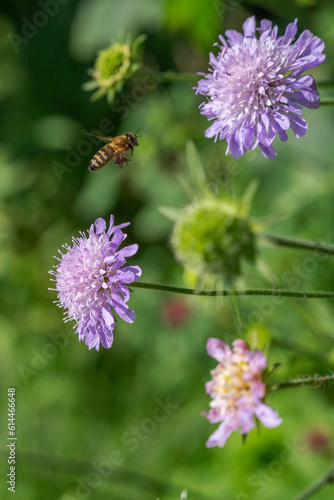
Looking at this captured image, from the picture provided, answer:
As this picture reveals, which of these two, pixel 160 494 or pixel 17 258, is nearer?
pixel 160 494

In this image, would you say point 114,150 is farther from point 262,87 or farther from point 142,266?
point 142,266

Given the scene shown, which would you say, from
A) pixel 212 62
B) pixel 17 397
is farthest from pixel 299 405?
pixel 212 62

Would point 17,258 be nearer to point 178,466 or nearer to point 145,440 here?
point 145,440

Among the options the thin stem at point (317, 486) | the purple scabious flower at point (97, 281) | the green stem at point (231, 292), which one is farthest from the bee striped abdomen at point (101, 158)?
the thin stem at point (317, 486)

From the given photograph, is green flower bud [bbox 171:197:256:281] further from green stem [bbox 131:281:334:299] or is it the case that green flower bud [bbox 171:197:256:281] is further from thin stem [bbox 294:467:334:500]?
thin stem [bbox 294:467:334:500]

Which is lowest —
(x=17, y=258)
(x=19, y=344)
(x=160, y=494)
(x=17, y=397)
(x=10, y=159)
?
(x=160, y=494)

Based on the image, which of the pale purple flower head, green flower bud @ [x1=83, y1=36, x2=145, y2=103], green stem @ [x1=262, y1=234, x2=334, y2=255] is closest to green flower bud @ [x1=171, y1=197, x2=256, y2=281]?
green stem @ [x1=262, y1=234, x2=334, y2=255]
